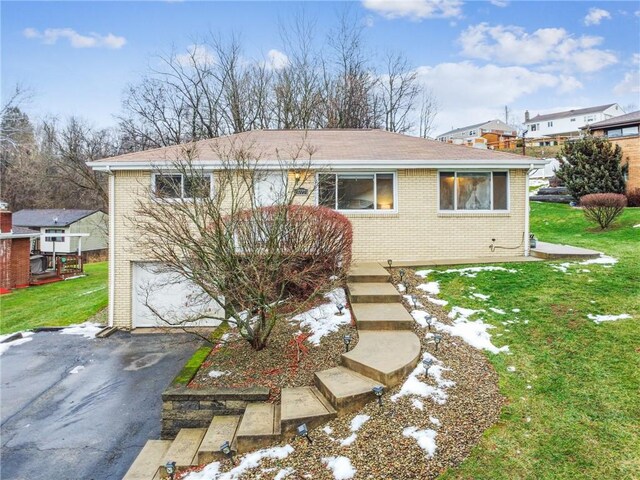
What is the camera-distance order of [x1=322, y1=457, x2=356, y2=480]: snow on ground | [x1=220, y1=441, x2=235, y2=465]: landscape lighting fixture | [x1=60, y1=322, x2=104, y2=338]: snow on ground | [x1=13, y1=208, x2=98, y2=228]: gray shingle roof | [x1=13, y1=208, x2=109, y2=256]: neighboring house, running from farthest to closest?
1. [x1=13, y1=208, x2=109, y2=256]: neighboring house
2. [x1=13, y1=208, x2=98, y2=228]: gray shingle roof
3. [x1=60, y1=322, x2=104, y2=338]: snow on ground
4. [x1=220, y1=441, x2=235, y2=465]: landscape lighting fixture
5. [x1=322, y1=457, x2=356, y2=480]: snow on ground

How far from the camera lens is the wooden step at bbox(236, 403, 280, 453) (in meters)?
3.83

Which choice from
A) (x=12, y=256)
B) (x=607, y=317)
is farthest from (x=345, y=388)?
(x=12, y=256)

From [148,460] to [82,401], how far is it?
2854mm

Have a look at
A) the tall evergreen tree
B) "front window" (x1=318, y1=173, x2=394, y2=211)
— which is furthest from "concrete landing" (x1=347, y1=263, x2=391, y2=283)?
the tall evergreen tree

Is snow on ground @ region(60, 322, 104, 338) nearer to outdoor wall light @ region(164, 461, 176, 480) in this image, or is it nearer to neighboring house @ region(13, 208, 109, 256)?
outdoor wall light @ region(164, 461, 176, 480)

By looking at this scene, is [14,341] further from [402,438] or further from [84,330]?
[402,438]

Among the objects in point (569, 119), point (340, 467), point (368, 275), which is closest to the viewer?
point (340, 467)

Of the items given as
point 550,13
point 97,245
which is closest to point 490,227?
point 550,13

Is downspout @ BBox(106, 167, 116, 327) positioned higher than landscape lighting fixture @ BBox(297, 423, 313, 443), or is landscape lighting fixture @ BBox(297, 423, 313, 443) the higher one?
downspout @ BBox(106, 167, 116, 327)

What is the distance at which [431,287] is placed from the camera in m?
7.67

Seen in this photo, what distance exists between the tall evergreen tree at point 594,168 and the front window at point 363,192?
51.6 ft

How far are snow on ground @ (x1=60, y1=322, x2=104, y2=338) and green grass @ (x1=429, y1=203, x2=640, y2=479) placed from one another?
8.89 metres

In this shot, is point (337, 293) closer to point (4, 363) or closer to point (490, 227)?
point (490, 227)

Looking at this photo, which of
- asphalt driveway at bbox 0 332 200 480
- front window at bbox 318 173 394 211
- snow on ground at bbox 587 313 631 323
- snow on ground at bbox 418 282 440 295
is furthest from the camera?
front window at bbox 318 173 394 211
